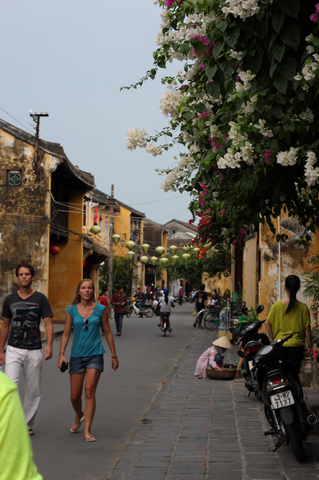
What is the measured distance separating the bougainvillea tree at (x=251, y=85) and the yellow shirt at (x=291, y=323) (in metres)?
1.73

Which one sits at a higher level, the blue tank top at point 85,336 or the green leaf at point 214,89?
the green leaf at point 214,89

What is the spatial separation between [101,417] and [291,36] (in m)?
5.66

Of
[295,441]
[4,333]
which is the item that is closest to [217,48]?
[295,441]

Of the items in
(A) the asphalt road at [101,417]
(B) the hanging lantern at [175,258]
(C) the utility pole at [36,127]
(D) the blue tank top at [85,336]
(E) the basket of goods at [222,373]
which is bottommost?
(A) the asphalt road at [101,417]

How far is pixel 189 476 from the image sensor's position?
193 inches

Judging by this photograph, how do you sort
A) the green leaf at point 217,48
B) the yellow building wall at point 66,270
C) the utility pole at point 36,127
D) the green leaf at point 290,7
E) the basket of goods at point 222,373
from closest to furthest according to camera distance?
the green leaf at point 290,7
the green leaf at point 217,48
the basket of goods at point 222,373
the utility pole at point 36,127
the yellow building wall at point 66,270

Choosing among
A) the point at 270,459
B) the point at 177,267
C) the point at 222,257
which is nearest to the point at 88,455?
the point at 270,459

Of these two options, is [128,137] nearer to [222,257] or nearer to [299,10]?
[299,10]

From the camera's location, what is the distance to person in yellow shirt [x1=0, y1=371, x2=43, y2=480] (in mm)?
1294

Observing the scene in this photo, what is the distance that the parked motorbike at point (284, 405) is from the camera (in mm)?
5273

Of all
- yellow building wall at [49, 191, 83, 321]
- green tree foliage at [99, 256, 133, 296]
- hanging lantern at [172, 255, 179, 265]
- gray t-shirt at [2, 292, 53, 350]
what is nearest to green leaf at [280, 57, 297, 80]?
gray t-shirt at [2, 292, 53, 350]

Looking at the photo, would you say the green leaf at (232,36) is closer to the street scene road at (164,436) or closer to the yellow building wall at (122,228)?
the street scene road at (164,436)

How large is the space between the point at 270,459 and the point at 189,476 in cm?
94

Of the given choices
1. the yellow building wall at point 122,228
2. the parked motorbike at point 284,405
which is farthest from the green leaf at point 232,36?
the yellow building wall at point 122,228
